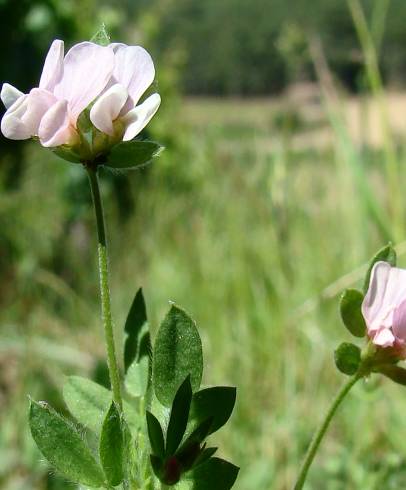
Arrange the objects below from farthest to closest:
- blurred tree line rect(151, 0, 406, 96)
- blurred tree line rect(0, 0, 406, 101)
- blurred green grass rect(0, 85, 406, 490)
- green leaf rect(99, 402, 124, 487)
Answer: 1. blurred tree line rect(151, 0, 406, 96)
2. blurred tree line rect(0, 0, 406, 101)
3. blurred green grass rect(0, 85, 406, 490)
4. green leaf rect(99, 402, 124, 487)

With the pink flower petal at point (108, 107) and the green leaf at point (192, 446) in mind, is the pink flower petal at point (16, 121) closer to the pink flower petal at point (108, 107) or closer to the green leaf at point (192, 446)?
the pink flower petal at point (108, 107)

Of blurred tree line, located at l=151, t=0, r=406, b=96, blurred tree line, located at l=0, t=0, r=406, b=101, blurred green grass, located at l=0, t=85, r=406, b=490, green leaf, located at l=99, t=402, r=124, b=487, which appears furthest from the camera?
blurred tree line, located at l=151, t=0, r=406, b=96

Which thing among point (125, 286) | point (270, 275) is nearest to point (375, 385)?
point (270, 275)

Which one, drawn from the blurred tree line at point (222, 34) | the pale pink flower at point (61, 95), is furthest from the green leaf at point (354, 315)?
the blurred tree line at point (222, 34)

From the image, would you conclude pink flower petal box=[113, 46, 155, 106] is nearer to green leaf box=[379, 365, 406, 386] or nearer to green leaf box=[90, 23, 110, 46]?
green leaf box=[90, 23, 110, 46]

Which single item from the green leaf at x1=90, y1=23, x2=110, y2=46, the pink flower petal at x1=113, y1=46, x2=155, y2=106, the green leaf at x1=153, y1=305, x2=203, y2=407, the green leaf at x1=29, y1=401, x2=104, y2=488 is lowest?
the green leaf at x1=29, y1=401, x2=104, y2=488

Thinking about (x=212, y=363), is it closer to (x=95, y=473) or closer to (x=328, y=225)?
(x=328, y=225)

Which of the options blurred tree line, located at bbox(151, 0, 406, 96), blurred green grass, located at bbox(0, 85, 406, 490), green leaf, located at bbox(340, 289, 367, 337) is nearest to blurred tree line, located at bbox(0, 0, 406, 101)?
blurred tree line, located at bbox(151, 0, 406, 96)
